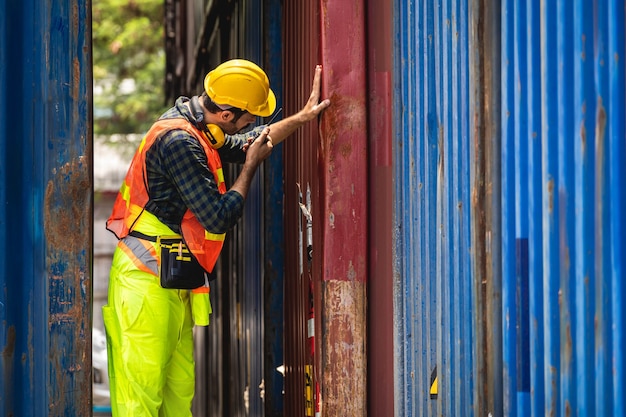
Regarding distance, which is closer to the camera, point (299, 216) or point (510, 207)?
point (510, 207)

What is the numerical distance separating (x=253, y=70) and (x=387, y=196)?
1223 mm

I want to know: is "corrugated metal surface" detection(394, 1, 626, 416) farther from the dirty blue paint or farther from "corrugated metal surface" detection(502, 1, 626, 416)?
the dirty blue paint

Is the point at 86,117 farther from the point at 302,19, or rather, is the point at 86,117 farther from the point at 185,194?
the point at 302,19

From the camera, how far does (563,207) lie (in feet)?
8.11

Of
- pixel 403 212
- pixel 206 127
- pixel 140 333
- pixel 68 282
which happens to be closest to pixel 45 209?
pixel 68 282

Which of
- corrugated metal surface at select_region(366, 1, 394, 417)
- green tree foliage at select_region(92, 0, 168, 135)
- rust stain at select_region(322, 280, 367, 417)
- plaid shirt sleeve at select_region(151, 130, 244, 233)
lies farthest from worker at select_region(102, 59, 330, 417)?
green tree foliage at select_region(92, 0, 168, 135)

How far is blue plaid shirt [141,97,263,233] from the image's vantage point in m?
4.47

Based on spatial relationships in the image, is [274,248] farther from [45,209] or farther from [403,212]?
[403,212]

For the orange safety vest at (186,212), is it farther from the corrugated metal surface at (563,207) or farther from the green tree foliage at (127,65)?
the green tree foliage at (127,65)

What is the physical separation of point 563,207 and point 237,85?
2.58 m

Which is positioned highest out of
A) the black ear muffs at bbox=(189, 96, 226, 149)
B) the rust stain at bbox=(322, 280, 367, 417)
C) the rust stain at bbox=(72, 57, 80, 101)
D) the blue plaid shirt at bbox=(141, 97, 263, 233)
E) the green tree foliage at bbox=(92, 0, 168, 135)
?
the green tree foliage at bbox=(92, 0, 168, 135)

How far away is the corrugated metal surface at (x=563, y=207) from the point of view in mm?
2291

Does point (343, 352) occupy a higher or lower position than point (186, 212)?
lower

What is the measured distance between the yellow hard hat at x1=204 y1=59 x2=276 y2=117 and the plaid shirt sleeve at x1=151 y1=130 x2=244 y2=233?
34 centimetres
